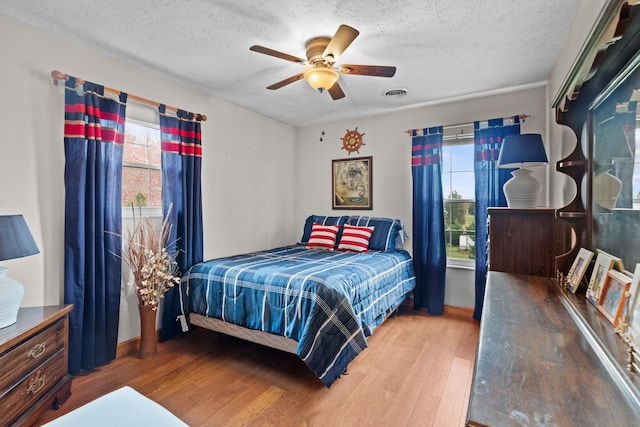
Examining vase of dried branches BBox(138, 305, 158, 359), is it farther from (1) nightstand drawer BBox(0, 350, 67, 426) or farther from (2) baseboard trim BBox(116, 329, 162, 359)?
(1) nightstand drawer BBox(0, 350, 67, 426)

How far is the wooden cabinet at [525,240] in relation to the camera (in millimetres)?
1832

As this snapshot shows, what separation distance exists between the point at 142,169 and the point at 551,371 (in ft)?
9.91

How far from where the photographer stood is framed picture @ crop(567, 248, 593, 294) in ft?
4.46

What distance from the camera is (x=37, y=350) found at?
167 centimetres

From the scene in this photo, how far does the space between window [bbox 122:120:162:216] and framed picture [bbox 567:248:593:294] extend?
3.02 metres

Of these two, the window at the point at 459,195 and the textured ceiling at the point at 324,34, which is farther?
the window at the point at 459,195

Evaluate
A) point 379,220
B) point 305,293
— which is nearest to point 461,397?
point 305,293

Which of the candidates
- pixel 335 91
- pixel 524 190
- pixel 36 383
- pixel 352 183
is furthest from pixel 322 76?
pixel 36 383

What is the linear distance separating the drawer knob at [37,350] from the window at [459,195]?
3551 mm

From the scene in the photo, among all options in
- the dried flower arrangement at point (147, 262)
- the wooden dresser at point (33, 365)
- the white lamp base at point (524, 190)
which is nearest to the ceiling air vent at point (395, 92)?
the white lamp base at point (524, 190)

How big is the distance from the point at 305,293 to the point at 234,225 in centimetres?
173

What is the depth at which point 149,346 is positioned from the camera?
251cm

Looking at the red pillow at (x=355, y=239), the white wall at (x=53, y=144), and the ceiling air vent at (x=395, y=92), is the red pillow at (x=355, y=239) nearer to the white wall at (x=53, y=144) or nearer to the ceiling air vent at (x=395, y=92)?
the white wall at (x=53, y=144)

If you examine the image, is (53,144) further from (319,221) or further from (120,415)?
(319,221)
